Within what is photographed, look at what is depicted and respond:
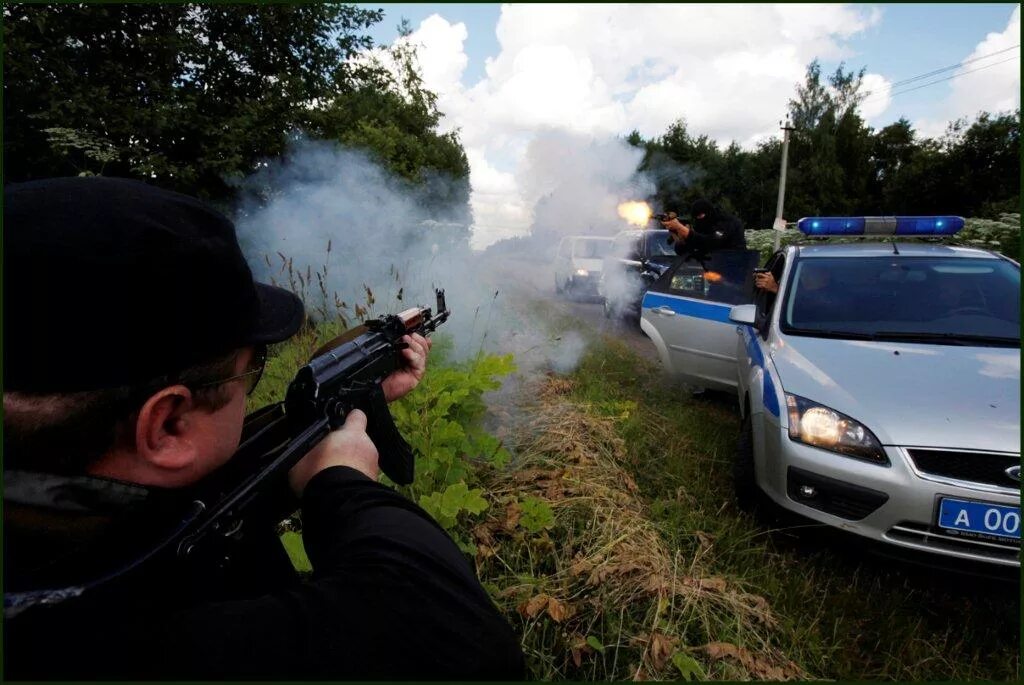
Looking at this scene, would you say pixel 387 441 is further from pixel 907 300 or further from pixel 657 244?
pixel 657 244

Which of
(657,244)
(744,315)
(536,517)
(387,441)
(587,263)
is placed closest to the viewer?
(387,441)

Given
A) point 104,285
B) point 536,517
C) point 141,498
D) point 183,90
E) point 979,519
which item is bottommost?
point 536,517

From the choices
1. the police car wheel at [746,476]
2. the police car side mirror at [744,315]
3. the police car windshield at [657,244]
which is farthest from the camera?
the police car windshield at [657,244]

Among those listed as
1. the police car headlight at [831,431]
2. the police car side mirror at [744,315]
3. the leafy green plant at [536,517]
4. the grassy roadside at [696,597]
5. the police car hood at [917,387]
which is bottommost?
the grassy roadside at [696,597]

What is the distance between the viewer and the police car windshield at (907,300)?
323cm

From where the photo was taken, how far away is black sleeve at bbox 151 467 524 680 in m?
0.70

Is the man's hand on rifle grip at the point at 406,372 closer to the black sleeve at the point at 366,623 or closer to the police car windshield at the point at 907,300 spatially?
the black sleeve at the point at 366,623

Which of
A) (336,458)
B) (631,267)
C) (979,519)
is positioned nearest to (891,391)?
(979,519)

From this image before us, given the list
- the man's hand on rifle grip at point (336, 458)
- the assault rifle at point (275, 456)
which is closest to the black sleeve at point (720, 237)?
the assault rifle at point (275, 456)

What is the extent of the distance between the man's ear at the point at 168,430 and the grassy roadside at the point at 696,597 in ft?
5.42

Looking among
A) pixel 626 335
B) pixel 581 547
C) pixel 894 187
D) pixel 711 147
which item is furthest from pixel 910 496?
pixel 711 147

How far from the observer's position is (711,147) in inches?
1448

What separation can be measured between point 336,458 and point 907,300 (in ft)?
12.9

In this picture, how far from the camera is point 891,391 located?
2672 mm
